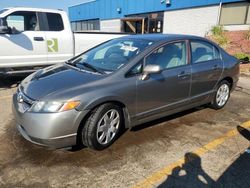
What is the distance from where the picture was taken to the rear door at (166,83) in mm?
3908

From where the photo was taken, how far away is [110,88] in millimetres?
3488

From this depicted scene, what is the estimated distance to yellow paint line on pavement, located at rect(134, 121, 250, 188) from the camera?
2975 millimetres

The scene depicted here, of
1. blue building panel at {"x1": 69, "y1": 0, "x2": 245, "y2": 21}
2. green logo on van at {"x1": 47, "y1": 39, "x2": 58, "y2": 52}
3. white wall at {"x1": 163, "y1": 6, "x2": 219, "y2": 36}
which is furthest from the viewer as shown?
blue building panel at {"x1": 69, "y1": 0, "x2": 245, "y2": 21}

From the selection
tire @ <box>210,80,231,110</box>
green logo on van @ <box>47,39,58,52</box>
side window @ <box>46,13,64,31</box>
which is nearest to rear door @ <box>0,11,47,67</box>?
green logo on van @ <box>47,39,58,52</box>

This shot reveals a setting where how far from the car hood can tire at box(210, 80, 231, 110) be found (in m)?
2.74

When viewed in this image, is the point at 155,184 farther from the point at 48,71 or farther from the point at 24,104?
the point at 48,71

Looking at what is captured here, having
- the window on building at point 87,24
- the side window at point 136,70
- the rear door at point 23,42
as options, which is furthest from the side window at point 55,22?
the window on building at point 87,24

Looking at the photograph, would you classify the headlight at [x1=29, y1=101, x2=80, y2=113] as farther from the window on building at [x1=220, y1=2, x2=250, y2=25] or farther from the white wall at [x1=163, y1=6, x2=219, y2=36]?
the white wall at [x1=163, y1=6, x2=219, y2=36]

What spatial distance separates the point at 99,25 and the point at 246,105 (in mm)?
29005

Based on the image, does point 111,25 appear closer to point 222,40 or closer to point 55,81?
point 222,40

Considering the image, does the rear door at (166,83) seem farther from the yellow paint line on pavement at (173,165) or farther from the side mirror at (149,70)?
the yellow paint line on pavement at (173,165)

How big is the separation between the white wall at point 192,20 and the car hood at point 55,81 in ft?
52.4

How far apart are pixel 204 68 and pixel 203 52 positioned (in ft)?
1.16

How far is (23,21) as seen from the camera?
6898 millimetres
